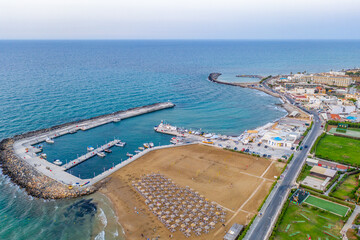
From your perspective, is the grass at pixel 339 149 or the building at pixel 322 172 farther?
the grass at pixel 339 149

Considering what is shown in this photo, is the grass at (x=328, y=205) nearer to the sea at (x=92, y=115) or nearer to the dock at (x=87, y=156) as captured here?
the sea at (x=92, y=115)

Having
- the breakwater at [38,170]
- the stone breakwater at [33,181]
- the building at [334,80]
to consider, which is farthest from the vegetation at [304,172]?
the building at [334,80]

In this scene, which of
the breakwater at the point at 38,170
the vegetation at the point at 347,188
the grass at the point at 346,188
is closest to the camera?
the vegetation at the point at 347,188

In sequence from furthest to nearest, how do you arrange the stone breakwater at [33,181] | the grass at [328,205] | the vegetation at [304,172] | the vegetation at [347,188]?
the vegetation at [304,172] → the stone breakwater at [33,181] → the vegetation at [347,188] → the grass at [328,205]

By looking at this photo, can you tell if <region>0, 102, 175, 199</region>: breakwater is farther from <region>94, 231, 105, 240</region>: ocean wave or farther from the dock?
<region>94, 231, 105, 240</region>: ocean wave

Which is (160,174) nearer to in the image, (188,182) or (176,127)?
(188,182)

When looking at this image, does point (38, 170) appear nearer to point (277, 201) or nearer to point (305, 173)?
point (277, 201)

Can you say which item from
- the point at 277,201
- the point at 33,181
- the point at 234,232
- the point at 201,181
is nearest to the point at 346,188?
the point at 277,201
